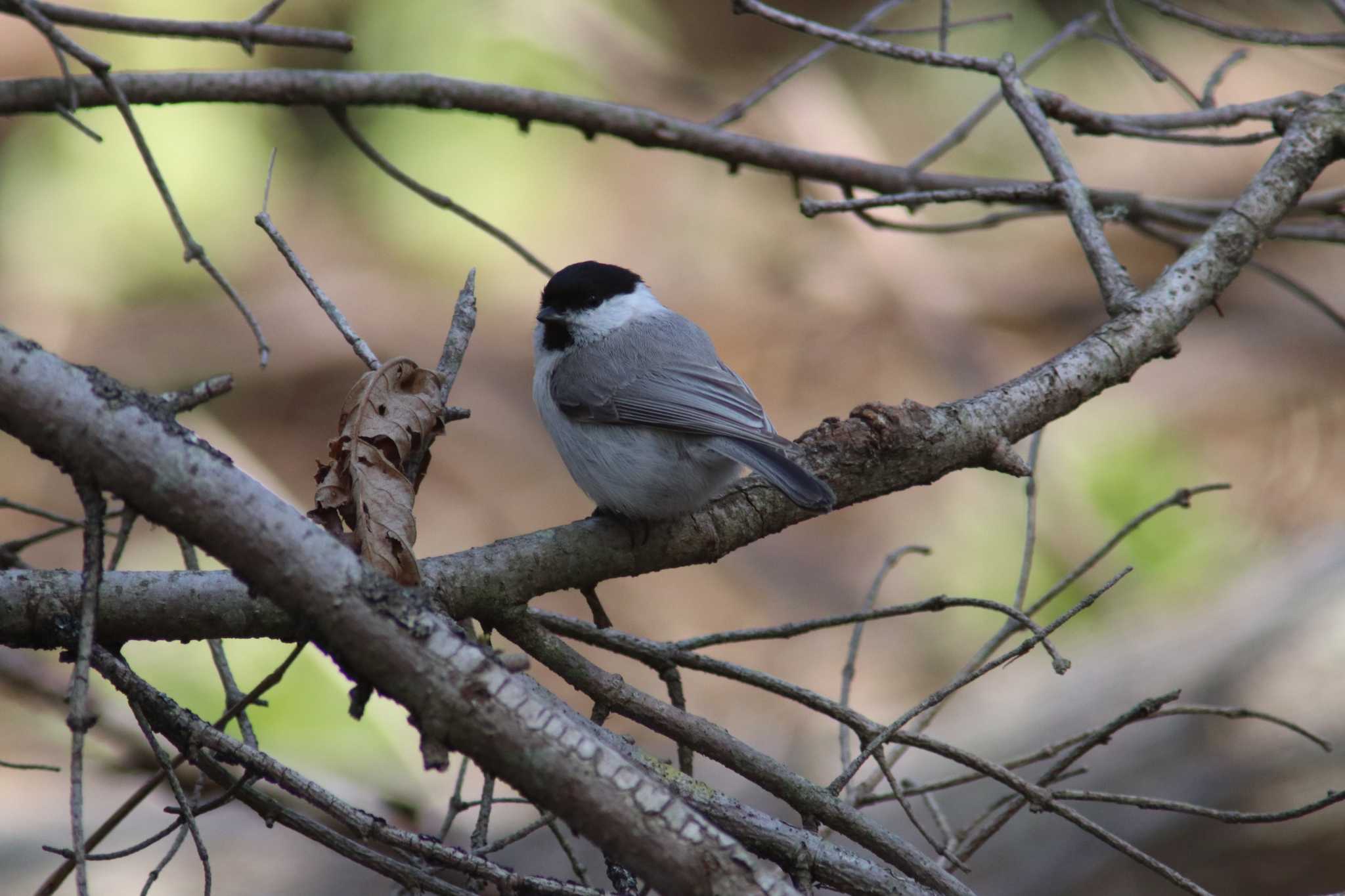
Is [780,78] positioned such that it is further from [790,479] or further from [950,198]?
[790,479]

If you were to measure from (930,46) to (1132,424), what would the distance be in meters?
3.40

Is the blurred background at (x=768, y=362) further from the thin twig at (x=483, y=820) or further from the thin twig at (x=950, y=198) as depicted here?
the thin twig at (x=950, y=198)

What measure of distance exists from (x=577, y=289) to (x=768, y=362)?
516 centimetres

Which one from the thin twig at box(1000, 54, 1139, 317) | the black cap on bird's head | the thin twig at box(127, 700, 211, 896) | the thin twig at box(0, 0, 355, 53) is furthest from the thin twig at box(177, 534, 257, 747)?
the thin twig at box(1000, 54, 1139, 317)

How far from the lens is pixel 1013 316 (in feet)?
29.6

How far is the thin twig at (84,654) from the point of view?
4.43ft

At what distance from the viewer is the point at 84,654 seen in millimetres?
1397

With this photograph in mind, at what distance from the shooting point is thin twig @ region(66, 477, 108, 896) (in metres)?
1.35

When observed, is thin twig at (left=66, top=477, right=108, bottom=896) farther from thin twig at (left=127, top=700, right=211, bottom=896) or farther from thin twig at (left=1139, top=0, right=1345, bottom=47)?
thin twig at (left=1139, top=0, right=1345, bottom=47)

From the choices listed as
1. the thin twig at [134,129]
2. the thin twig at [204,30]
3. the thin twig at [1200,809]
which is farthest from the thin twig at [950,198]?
the thin twig at [1200,809]

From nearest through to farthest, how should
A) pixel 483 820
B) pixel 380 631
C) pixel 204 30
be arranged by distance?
1. pixel 380 631
2. pixel 483 820
3. pixel 204 30

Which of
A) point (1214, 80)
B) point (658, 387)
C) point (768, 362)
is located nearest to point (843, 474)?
point (658, 387)

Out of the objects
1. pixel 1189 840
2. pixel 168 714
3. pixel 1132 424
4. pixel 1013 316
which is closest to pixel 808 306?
pixel 1013 316

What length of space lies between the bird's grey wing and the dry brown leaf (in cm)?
93
